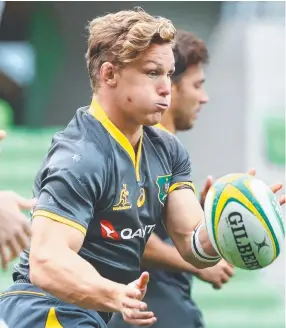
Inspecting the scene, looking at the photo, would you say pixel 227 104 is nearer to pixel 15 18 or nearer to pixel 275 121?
pixel 275 121

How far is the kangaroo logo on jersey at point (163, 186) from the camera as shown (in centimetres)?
424

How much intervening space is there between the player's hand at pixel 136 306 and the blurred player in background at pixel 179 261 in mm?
1386

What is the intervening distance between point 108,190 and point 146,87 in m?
0.46

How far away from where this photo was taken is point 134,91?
409 cm

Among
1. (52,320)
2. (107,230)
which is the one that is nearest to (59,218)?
(107,230)

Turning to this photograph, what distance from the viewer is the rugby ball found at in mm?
3869

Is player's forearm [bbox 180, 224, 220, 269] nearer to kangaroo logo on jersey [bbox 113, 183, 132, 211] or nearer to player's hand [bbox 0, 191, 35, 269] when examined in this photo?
kangaroo logo on jersey [bbox 113, 183, 132, 211]

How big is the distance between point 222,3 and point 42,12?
2.10 m

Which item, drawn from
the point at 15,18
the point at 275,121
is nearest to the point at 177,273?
the point at 275,121

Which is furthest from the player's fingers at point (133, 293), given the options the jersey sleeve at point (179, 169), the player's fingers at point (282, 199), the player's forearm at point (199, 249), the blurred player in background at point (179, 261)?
the blurred player in background at point (179, 261)

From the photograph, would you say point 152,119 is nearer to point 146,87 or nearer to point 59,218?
point 146,87

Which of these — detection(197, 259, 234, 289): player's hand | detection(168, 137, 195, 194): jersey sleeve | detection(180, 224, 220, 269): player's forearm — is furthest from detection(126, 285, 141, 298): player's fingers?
detection(197, 259, 234, 289): player's hand

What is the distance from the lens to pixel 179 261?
4996 millimetres

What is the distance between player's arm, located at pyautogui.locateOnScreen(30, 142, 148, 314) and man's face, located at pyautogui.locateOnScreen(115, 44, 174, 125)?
29 centimetres
